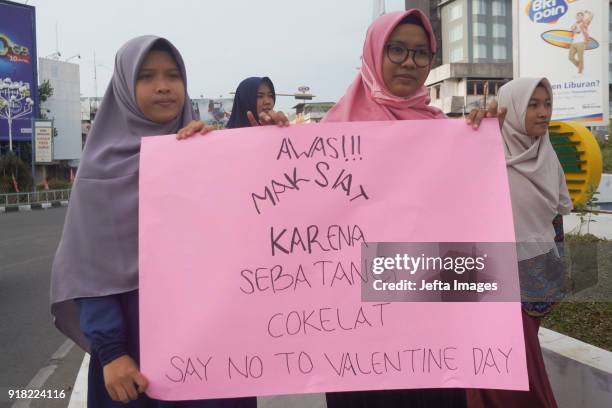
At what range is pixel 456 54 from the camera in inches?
2103

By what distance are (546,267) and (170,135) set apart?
174 centimetres

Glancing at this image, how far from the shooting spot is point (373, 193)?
1563mm

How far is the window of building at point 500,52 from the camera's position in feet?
171

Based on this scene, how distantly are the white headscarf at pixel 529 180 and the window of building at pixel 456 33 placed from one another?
2110 inches

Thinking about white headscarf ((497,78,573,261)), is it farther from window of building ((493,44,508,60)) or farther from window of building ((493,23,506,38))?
window of building ((493,23,506,38))

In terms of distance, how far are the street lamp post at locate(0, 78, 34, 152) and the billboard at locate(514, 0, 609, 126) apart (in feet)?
75.8

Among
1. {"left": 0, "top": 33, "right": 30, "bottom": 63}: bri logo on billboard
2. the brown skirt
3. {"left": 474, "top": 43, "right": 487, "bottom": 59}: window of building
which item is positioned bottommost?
the brown skirt

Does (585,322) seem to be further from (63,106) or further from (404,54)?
(63,106)

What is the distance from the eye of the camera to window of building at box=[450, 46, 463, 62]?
52.4 metres

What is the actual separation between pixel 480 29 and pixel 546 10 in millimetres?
44582

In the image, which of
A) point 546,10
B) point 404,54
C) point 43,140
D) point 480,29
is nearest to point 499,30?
point 480,29

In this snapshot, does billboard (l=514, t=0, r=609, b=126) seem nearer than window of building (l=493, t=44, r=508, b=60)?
Yes

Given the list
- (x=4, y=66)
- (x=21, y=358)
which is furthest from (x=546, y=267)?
(x=4, y=66)

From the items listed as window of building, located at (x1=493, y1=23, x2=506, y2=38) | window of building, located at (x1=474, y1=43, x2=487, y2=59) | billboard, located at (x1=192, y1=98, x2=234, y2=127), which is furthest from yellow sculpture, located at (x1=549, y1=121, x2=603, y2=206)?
window of building, located at (x1=493, y1=23, x2=506, y2=38)
